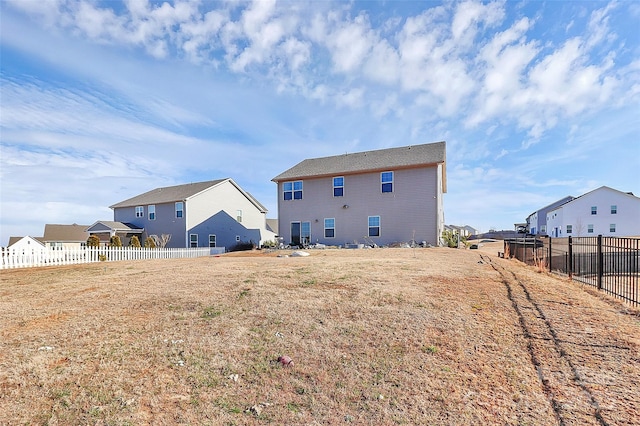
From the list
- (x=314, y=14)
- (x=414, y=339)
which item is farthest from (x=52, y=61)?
(x=414, y=339)

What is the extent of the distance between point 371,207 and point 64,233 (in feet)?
117

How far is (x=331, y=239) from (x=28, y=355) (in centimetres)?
1925

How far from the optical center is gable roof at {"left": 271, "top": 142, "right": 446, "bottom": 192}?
67.0 ft

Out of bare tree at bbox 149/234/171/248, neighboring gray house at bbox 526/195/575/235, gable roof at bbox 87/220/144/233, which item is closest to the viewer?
bare tree at bbox 149/234/171/248

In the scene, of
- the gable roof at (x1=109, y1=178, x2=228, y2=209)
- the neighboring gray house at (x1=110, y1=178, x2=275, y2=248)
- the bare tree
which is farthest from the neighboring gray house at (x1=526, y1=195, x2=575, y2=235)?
the bare tree

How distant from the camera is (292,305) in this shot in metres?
5.38

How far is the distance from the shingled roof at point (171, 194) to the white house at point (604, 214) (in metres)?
36.4

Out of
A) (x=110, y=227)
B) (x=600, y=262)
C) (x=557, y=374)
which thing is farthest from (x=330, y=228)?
(x=110, y=227)

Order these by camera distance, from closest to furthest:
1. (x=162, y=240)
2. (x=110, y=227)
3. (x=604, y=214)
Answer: (x=162, y=240)
(x=110, y=227)
(x=604, y=214)

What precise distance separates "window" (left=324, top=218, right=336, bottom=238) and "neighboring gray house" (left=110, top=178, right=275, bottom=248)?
12.4 meters

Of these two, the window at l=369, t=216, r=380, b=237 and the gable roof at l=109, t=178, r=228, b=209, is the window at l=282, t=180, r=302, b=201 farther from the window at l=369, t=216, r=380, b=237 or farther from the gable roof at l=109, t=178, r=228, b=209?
the gable roof at l=109, t=178, r=228, b=209

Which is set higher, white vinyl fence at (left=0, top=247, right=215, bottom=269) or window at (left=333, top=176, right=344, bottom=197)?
window at (left=333, top=176, right=344, bottom=197)

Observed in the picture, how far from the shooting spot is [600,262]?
7543mm

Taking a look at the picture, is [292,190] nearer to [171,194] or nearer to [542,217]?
[171,194]
